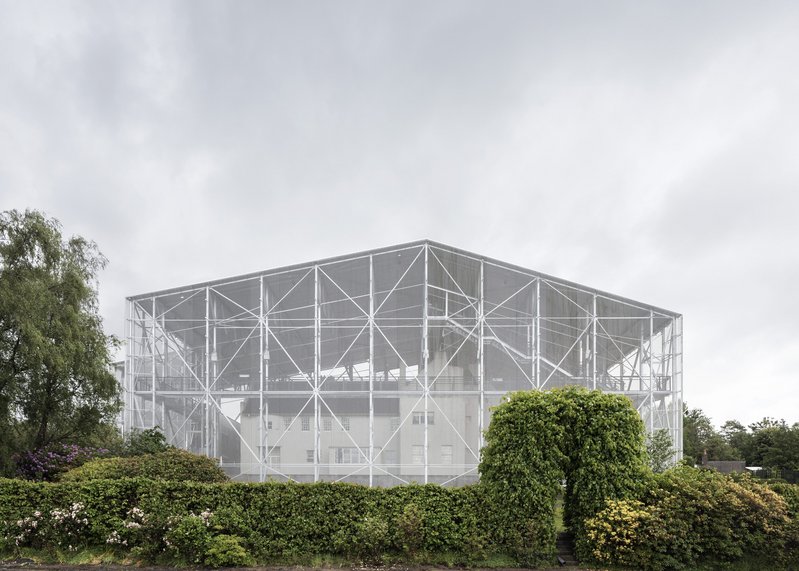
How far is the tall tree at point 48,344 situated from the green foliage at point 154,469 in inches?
105

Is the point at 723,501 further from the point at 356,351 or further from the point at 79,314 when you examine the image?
the point at 79,314

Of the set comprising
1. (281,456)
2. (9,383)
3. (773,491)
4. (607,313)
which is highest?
(607,313)

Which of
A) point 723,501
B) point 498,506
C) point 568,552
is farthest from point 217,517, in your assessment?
point 723,501

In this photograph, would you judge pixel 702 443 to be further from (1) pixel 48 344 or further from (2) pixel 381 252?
(1) pixel 48 344

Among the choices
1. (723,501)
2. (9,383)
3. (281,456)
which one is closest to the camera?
(723,501)

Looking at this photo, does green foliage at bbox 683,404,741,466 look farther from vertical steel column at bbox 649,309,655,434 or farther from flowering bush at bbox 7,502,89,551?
flowering bush at bbox 7,502,89,551

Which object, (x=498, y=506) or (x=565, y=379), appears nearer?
(x=498, y=506)

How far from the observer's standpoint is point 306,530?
13070 millimetres

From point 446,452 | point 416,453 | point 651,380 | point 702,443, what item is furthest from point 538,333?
point 702,443

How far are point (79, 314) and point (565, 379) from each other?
16808mm

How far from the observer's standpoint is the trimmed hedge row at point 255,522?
12766 millimetres

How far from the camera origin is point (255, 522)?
13.2 meters

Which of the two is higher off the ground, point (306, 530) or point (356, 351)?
point (356, 351)

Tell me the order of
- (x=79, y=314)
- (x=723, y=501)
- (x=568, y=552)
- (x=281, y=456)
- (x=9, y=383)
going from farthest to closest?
(x=281, y=456) < (x=79, y=314) < (x=9, y=383) < (x=568, y=552) < (x=723, y=501)
